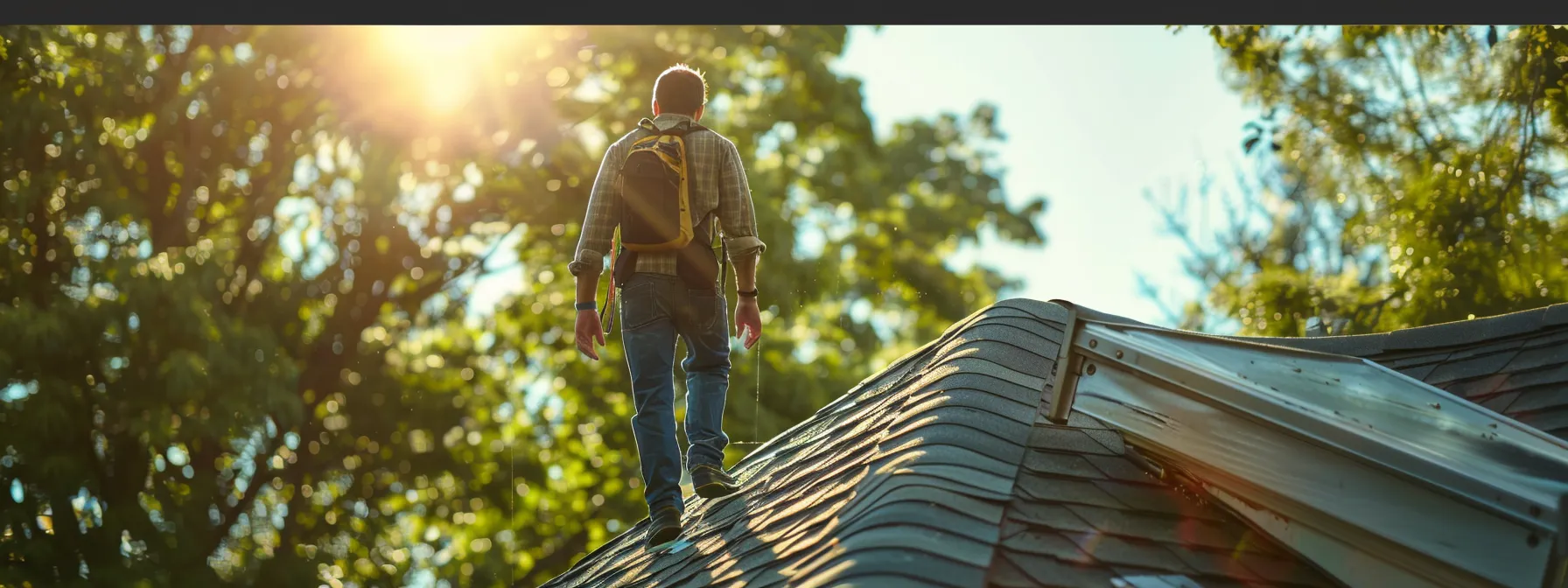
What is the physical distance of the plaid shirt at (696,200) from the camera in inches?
164

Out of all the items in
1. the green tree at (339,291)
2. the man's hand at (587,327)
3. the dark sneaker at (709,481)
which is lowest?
the dark sneaker at (709,481)

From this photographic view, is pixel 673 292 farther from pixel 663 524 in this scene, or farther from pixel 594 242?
pixel 663 524

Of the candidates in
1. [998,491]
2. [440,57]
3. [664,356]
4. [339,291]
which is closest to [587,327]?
[664,356]

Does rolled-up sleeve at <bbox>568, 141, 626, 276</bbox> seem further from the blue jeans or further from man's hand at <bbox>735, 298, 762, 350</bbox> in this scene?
man's hand at <bbox>735, 298, 762, 350</bbox>

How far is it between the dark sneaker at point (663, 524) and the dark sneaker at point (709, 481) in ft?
0.58

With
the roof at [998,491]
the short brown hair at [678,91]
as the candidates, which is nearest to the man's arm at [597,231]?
the short brown hair at [678,91]

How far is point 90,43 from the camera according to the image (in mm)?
12266

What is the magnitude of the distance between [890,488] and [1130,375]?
737 mm

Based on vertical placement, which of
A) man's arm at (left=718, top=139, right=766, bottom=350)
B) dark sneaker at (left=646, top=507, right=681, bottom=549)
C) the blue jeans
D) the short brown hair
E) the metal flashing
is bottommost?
the metal flashing

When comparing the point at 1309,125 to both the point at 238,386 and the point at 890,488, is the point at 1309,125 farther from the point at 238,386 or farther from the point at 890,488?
the point at 890,488

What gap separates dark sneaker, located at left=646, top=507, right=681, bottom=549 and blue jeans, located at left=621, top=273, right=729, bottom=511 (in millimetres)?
24

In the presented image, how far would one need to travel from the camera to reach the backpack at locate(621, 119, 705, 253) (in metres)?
4.09

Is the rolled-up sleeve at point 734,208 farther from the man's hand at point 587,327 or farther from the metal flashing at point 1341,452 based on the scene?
the metal flashing at point 1341,452

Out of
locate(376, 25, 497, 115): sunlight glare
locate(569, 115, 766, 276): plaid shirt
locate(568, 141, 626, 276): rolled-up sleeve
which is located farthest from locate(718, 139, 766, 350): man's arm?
locate(376, 25, 497, 115): sunlight glare
